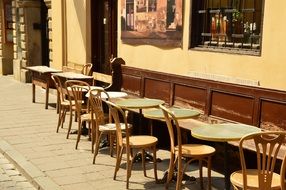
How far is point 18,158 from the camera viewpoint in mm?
6555

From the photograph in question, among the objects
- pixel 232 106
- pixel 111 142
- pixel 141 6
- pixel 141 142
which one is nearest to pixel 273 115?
pixel 232 106

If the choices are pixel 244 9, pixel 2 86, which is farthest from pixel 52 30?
pixel 244 9

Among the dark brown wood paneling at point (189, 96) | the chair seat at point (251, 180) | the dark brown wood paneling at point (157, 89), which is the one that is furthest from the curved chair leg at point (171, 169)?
the dark brown wood paneling at point (157, 89)

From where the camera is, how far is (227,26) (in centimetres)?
658

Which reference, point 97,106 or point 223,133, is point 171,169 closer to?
point 223,133

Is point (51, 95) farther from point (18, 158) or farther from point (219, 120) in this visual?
point (219, 120)

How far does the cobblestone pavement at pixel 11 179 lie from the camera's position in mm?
5590

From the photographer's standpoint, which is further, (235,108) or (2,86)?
(2,86)

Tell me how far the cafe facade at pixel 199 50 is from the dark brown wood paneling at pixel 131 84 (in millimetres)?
19

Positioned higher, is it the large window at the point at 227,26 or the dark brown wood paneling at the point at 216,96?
the large window at the point at 227,26

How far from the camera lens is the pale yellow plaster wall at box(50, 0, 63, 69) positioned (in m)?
12.8

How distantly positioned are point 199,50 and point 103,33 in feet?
15.0

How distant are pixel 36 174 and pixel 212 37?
3.33 m

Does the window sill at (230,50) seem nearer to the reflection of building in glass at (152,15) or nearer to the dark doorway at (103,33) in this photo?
the reflection of building in glass at (152,15)
